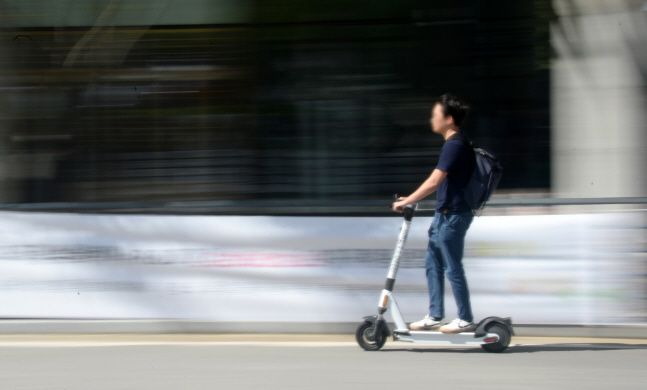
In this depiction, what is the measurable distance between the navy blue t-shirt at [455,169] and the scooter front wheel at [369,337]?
961mm

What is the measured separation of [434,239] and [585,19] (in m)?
2.49

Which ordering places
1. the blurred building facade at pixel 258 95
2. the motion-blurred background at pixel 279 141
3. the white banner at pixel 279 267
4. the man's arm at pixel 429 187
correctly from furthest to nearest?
the blurred building facade at pixel 258 95
the motion-blurred background at pixel 279 141
the white banner at pixel 279 267
the man's arm at pixel 429 187

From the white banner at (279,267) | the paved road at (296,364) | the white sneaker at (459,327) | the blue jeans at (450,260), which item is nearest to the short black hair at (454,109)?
the blue jeans at (450,260)

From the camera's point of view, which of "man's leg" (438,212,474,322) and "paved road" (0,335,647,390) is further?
"man's leg" (438,212,474,322)

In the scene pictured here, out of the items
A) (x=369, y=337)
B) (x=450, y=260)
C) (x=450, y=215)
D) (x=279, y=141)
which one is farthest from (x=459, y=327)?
(x=279, y=141)

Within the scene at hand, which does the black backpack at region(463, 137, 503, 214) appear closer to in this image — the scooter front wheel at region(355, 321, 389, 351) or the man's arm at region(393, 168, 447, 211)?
the man's arm at region(393, 168, 447, 211)

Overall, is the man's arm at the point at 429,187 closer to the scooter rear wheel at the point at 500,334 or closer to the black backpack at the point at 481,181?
the black backpack at the point at 481,181

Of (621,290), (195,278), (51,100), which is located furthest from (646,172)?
(51,100)

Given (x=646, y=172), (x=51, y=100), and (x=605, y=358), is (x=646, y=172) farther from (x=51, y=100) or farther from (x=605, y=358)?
(x=51, y=100)

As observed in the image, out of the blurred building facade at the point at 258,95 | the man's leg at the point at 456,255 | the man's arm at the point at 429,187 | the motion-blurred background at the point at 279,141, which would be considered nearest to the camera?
the man's arm at the point at 429,187

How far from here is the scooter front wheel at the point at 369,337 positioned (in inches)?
266

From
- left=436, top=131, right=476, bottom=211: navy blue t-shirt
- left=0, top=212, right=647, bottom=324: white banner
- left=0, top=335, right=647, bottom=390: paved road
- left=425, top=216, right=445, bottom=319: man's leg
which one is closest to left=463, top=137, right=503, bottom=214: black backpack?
left=436, top=131, right=476, bottom=211: navy blue t-shirt

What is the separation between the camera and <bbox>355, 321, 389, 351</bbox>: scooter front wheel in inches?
266

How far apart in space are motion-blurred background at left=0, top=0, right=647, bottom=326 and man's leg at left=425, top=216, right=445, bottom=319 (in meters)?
0.67
